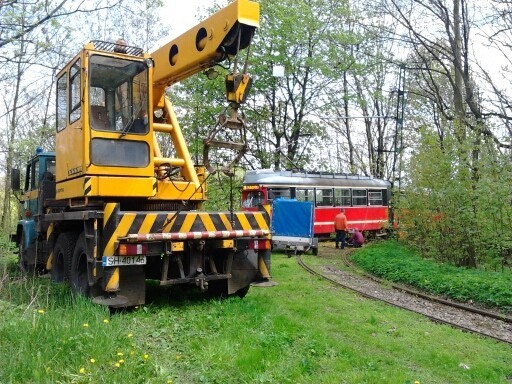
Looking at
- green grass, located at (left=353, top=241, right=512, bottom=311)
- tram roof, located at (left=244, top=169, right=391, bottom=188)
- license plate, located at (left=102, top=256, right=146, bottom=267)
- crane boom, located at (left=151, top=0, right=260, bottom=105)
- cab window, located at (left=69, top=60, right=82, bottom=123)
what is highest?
crane boom, located at (left=151, top=0, right=260, bottom=105)

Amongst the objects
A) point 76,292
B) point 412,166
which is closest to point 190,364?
point 76,292

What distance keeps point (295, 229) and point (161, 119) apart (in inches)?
368

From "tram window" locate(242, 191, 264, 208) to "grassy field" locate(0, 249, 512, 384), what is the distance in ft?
39.8

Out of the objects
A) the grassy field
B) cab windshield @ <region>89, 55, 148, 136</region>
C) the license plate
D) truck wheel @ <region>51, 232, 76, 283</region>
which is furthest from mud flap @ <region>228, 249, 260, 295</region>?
truck wheel @ <region>51, 232, 76, 283</region>

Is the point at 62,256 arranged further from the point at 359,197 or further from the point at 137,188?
the point at 359,197

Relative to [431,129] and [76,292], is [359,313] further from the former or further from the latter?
[431,129]

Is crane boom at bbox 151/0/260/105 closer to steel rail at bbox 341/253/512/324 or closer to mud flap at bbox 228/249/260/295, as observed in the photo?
mud flap at bbox 228/249/260/295

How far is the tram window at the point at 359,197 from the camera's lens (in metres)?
25.2

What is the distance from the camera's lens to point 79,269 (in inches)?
324

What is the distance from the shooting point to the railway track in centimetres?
859

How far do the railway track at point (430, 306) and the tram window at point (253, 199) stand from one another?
284 inches

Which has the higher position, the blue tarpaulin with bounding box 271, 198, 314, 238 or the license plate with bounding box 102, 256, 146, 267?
the blue tarpaulin with bounding box 271, 198, 314, 238

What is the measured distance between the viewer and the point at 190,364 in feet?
17.9

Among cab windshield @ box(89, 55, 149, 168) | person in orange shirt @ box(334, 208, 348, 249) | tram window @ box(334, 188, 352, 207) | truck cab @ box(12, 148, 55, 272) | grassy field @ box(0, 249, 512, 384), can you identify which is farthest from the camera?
tram window @ box(334, 188, 352, 207)
